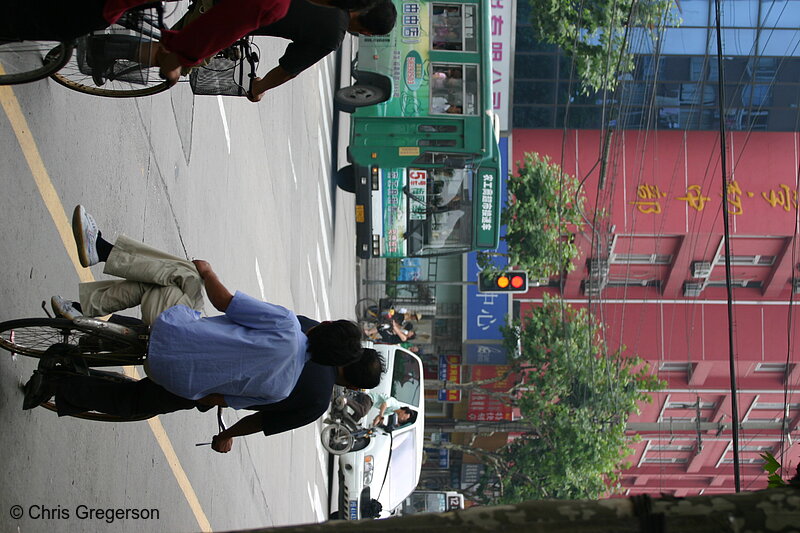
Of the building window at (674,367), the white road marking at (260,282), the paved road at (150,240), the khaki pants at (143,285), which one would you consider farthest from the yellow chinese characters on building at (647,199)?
the khaki pants at (143,285)

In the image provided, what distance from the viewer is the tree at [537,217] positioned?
26.8 metres

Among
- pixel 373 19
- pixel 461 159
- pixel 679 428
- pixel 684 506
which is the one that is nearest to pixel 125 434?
pixel 373 19

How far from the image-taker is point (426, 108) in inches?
687

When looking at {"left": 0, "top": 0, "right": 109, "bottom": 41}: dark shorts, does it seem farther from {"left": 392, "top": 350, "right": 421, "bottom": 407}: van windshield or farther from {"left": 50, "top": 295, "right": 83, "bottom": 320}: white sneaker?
{"left": 392, "top": 350, "right": 421, "bottom": 407}: van windshield

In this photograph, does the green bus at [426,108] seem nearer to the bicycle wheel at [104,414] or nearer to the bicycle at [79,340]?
the bicycle wheel at [104,414]

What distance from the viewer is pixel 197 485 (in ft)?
26.8

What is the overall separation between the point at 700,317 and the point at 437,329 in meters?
10.1

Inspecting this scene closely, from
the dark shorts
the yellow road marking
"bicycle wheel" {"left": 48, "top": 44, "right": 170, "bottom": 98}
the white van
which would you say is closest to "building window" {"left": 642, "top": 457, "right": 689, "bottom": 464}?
the white van

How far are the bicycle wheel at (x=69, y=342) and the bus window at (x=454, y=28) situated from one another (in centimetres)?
1293

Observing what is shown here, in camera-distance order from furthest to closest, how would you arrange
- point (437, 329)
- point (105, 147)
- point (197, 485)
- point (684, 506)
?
point (437, 329) → point (197, 485) → point (105, 147) → point (684, 506)

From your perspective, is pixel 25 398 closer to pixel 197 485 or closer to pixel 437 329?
pixel 197 485

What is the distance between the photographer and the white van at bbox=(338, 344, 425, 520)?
15398 mm

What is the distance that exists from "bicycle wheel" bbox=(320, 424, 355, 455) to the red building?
1739 cm

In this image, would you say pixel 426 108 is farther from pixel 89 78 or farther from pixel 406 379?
pixel 89 78
